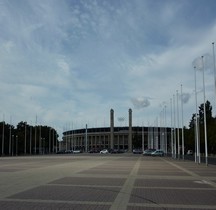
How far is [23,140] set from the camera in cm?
13775

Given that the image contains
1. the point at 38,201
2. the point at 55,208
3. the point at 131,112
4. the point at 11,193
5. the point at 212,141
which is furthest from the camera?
the point at 131,112

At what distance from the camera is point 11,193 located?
1639 cm

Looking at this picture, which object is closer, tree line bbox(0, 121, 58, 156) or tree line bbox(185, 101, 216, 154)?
tree line bbox(185, 101, 216, 154)

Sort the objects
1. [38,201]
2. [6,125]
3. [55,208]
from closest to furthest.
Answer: [55,208] < [38,201] < [6,125]

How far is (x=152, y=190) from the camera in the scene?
18.4 m

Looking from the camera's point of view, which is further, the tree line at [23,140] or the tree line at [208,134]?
the tree line at [23,140]

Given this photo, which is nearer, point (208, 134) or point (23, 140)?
point (208, 134)

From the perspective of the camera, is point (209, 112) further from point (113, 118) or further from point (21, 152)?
point (113, 118)

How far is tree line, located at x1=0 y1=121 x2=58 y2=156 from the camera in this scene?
4838 inches

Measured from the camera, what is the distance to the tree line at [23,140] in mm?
122875

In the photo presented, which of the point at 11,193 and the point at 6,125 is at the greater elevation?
the point at 6,125

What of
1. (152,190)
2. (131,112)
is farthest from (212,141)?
(131,112)

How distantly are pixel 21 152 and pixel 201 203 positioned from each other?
418 ft

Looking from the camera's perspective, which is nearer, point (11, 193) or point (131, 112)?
point (11, 193)
